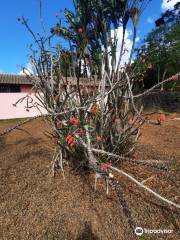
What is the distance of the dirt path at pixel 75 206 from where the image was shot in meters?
2.27

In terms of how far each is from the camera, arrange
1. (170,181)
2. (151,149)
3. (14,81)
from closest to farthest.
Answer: (170,181) < (151,149) < (14,81)

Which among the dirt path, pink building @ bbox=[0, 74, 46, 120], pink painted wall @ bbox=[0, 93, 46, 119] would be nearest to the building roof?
pink building @ bbox=[0, 74, 46, 120]

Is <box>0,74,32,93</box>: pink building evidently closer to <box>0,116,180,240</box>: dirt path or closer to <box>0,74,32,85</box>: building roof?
<box>0,74,32,85</box>: building roof

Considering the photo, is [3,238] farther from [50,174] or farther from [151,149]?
[151,149]

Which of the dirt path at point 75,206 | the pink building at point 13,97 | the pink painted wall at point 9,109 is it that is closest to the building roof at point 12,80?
the pink building at point 13,97

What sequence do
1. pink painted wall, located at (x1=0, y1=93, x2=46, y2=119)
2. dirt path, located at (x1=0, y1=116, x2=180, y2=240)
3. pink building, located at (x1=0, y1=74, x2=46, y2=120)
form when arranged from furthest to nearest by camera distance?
pink building, located at (x1=0, y1=74, x2=46, y2=120) → pink painted wall, located at (x1=0, y1=93, x2=46, y2=119) → dirt path, located at (x1=0, y1=116, x2=180, y2=240)

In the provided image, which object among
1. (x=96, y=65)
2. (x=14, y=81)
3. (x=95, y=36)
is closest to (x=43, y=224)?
(x=96, y=65)

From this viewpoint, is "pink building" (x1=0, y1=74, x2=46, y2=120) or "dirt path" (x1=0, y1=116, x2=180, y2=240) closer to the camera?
"dirt path" (x1=0, y1=116, x2=180, y2=240)

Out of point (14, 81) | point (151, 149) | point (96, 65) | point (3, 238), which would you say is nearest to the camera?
point (3, 238)

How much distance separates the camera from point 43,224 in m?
2.41

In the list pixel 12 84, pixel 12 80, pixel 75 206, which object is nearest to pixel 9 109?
pixel 12 84

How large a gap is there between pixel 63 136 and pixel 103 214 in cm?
134

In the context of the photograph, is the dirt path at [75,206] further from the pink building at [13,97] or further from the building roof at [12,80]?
the building roof at [12,80]

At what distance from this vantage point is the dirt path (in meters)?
2.27
